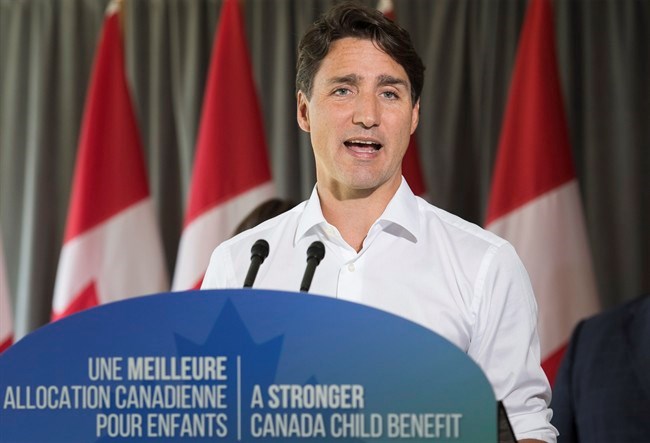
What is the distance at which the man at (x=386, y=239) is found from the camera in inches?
56.9

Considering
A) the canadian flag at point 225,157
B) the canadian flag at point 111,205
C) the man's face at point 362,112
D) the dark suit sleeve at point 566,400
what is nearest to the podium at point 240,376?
the man's face at point 362,112

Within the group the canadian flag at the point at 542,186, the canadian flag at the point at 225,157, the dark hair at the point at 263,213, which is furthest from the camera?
the canadian flag at the point at 225,157

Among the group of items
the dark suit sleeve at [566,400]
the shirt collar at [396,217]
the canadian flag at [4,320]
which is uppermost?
the canadian flag at [4,320]

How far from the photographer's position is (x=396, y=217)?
1583 millimetres

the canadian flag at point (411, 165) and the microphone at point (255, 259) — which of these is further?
the canadian flag at point (411, 165)

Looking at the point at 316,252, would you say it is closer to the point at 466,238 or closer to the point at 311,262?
the point at 311,262

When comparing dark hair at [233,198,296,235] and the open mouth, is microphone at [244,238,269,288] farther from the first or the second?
dark hair at [233,198,296,235]

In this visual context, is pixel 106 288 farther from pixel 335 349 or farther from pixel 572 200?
pixel 335 349

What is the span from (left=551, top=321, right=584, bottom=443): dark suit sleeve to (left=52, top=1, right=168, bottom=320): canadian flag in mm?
1790

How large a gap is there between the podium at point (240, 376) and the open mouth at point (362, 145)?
1.47 feet

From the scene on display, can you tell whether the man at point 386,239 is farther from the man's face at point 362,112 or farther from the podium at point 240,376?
the podium at point 240,376

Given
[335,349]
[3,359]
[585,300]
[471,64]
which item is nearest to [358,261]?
[335,349]

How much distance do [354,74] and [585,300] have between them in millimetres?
2300

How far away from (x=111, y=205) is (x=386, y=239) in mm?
2393
